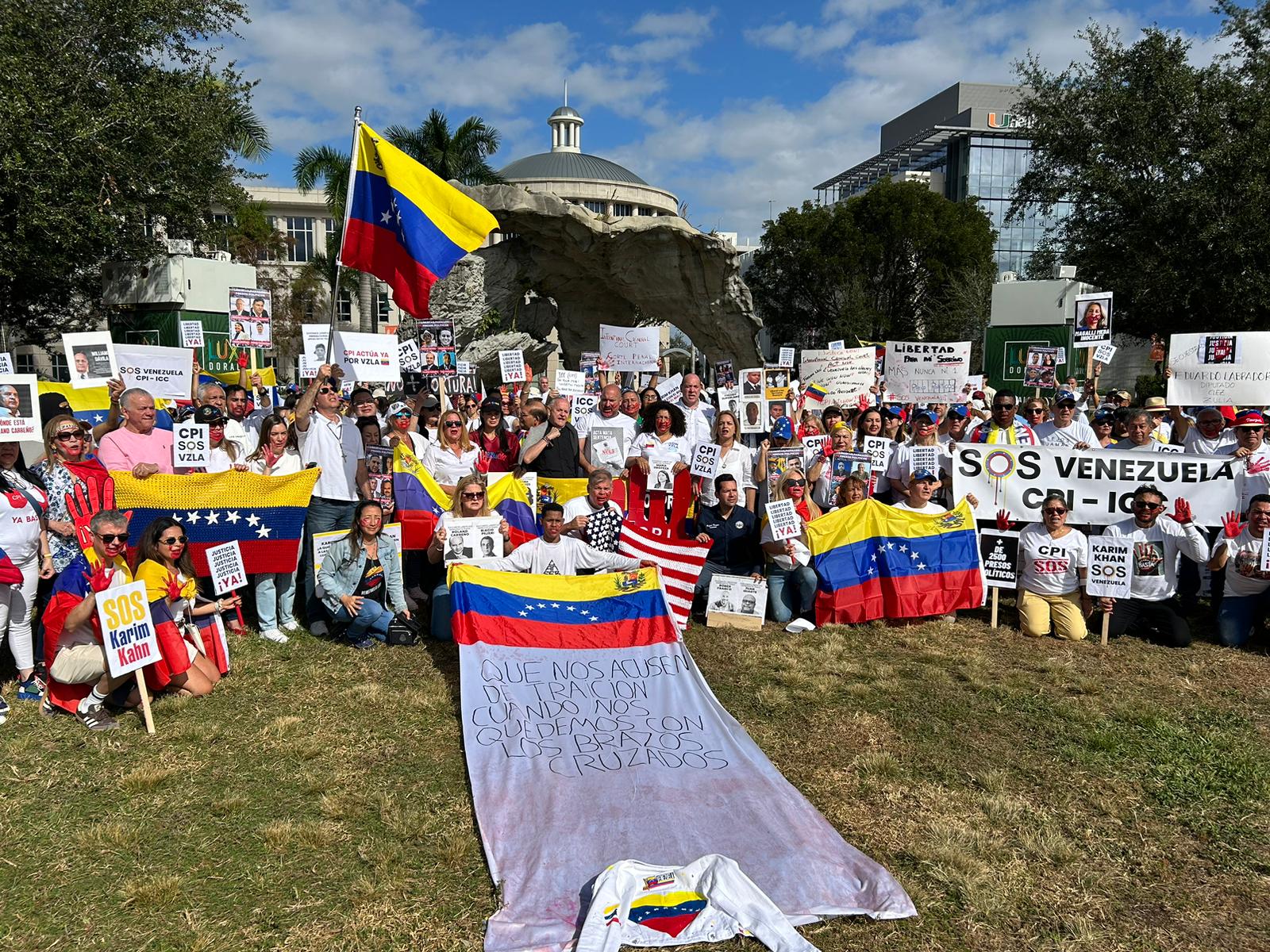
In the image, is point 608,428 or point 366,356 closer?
point 608,428

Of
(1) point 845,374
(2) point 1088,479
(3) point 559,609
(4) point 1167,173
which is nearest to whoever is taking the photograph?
(3) point 559,609

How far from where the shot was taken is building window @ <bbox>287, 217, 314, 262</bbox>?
6494 centimetres

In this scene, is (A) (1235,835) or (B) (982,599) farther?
(B) (982,599)

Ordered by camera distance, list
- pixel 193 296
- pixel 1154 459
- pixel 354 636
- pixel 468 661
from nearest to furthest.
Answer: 1. pixel 468 661
2. pixel 354 636
3. pixel 1154 459
4. pixel 193 296

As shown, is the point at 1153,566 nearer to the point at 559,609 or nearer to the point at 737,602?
the point at 737,602

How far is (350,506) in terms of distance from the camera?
280 inches

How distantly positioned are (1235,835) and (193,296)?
21653mm

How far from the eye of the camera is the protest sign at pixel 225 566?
6.23m

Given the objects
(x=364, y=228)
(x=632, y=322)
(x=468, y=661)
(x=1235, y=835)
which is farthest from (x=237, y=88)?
(x=1235, y=835)

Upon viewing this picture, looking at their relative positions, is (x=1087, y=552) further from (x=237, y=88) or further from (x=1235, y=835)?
(x=237, y=88)

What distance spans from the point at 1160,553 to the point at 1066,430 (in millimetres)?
1707

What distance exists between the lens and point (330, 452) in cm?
699

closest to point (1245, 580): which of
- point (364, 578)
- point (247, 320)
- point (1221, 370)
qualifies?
point (1221, 370)

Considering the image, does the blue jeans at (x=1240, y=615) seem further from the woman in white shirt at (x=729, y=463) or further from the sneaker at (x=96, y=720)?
the sneaker at (x=96, y=720)
